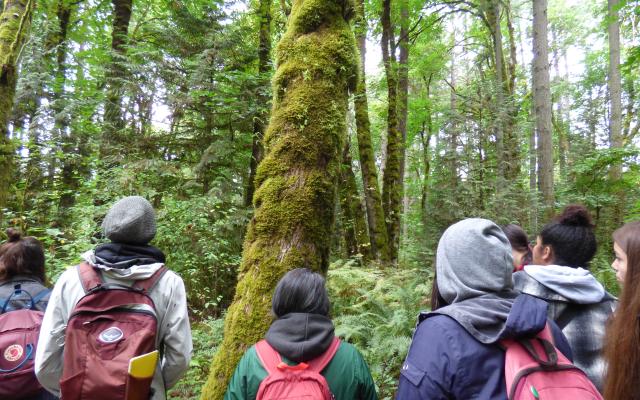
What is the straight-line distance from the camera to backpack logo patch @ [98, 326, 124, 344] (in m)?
2.42

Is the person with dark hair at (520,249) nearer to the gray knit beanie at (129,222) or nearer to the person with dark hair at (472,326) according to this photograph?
the person with dark hair at (472,326)

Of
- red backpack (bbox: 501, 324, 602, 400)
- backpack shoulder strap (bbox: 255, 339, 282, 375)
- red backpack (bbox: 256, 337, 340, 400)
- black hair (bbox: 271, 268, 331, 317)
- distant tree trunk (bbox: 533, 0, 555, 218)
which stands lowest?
red backpack (bbox: 256, 337, 340, 400)

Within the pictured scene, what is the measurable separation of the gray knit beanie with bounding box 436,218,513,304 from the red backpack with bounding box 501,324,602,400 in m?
0.29

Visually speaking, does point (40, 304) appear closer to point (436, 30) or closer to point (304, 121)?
point (304, 121)

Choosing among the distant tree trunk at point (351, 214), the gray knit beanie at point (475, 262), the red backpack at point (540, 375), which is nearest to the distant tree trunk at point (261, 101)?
the distant tree trunk at point (351, 214)

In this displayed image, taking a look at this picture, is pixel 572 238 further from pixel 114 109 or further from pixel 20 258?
pixel 114 109

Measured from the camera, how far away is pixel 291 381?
197 cm

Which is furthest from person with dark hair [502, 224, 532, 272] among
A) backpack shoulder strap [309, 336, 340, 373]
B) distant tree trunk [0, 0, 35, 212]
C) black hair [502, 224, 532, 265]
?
distant tree trunk [0, 0, 35, 212]

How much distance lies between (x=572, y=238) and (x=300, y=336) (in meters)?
2.51

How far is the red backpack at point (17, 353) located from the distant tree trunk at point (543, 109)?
366 inches

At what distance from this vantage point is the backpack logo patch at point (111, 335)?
95.3 inches

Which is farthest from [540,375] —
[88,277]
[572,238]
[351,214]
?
[351,214]

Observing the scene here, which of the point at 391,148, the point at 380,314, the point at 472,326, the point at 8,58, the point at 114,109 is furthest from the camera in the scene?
the point at 391,148

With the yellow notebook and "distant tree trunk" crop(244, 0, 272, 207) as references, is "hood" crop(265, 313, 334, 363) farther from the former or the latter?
"distant tree trunk" crop(244, 0, 272, 207)
